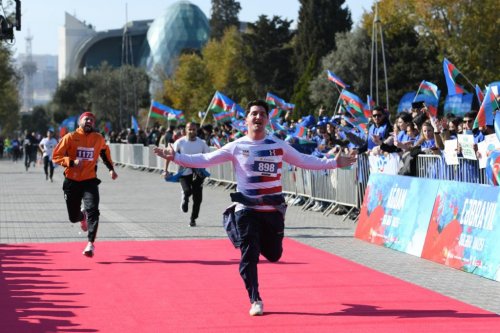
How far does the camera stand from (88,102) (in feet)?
343

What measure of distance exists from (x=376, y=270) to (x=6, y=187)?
2112cm

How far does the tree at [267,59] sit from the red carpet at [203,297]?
260 ft

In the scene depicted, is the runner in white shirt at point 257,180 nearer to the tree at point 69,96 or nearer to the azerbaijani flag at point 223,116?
the azerbaijani flag at point 223,116

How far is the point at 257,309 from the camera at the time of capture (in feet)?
28.3

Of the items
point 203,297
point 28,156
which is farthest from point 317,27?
point 203,297

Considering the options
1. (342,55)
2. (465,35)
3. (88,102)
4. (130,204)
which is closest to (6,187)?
(130,204)

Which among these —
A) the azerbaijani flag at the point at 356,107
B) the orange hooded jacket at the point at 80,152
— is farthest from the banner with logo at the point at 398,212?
the azerbaijani flag at the point at 356,107

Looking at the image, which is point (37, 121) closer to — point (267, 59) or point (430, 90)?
point (267, 59)

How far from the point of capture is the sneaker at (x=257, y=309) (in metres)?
8.63

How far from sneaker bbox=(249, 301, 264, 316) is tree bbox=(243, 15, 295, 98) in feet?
274

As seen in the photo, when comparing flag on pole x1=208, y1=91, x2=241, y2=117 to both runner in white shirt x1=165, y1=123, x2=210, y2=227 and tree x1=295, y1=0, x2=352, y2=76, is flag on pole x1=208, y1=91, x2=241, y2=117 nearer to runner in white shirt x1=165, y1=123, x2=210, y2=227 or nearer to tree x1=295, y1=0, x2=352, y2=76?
runner in white shirt x1=165, y1=123, x2=210, y2=227

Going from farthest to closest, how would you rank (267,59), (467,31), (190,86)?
(190,86) < (267,59) < (467,31)

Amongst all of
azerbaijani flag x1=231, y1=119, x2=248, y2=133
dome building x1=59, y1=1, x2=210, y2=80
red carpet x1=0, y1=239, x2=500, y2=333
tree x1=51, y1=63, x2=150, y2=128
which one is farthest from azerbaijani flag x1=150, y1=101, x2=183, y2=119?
dome building x1=59, y1=1, x2=210, y2=80

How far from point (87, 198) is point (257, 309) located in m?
4.98
